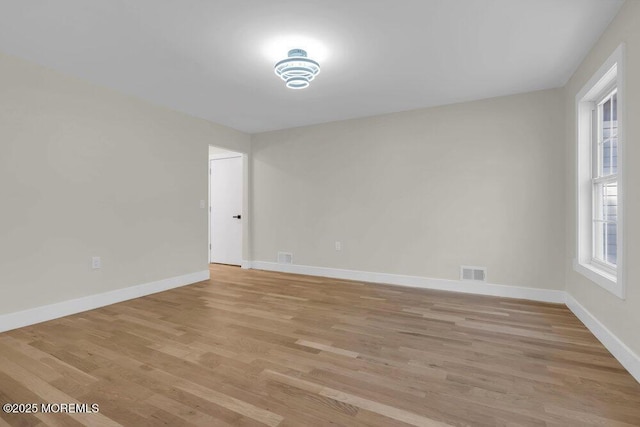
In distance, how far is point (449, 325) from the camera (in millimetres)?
2877

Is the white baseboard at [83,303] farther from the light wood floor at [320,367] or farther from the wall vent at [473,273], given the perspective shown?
the wall vent at [473,273]

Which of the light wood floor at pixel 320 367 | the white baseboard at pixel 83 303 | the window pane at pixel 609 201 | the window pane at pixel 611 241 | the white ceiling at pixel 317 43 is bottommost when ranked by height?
the light wood floor at pixel 320 367

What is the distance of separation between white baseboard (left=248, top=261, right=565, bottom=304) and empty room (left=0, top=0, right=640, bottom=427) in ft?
0.08

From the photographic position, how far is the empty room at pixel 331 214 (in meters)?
1.90

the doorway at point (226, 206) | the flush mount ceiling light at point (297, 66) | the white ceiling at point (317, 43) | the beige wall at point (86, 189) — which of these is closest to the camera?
the white ceiling at point (317, 43)

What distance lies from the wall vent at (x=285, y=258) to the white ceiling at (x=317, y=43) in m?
2.60

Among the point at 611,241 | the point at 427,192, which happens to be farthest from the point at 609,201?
the point at 427,192

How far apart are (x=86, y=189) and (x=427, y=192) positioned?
13.3 feet

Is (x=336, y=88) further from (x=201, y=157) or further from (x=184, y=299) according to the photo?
(x=184, y=299)

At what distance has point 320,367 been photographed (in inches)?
82.5

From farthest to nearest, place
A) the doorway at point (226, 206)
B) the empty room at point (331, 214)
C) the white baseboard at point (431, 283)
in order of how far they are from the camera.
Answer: the doorway at point (226, 206) → the white baseboard at point (431, 283) → the empty room at point (331, 214)

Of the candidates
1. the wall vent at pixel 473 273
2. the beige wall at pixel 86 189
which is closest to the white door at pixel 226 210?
the beige wall at pixel 86 189

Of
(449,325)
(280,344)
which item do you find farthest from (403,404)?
(449,325)

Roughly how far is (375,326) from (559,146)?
295 centimetres
